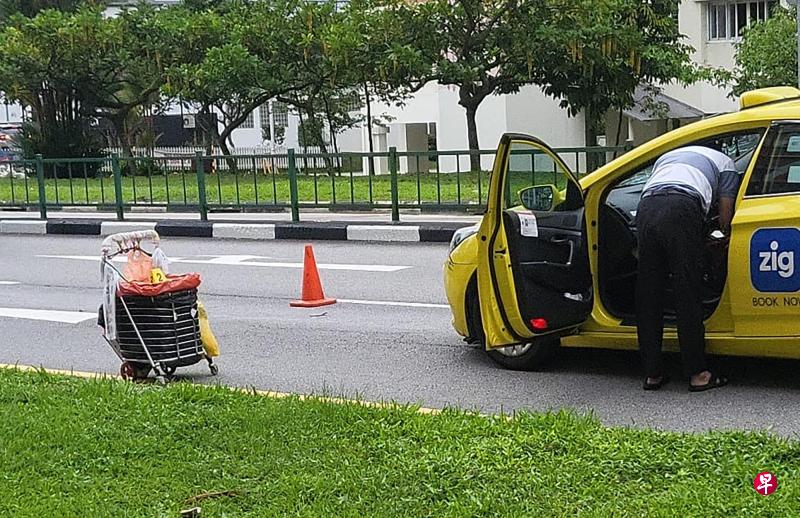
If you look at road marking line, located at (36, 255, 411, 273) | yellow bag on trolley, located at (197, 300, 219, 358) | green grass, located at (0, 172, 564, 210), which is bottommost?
road marking line, located at (36, 255, 411, 273)

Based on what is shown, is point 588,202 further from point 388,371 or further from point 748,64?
point 748,64

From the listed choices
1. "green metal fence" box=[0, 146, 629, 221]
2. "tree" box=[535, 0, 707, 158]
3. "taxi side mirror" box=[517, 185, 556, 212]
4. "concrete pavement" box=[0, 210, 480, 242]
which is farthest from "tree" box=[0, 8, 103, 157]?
"taxi side mirror" box=[517, 185, 556, 212]

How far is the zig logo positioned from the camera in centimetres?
576

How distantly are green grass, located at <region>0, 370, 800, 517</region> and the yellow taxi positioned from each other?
1220mm

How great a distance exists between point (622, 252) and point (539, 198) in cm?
60

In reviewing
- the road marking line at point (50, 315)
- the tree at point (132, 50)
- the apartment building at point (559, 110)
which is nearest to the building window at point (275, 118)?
the apartment building at point (559, 110)

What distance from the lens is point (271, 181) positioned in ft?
54.5

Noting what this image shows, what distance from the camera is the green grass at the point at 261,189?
50.3 feet

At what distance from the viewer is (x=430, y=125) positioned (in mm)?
36469

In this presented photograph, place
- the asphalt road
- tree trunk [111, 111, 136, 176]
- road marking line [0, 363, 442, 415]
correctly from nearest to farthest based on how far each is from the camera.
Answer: road marking line [0, 363, 442, 415] → the asphalt road → tree trunk [111, 111, 136, 176]

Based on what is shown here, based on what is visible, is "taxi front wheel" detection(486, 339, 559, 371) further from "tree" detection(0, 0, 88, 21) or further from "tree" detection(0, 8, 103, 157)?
"tree" detection(0, 0, 88, 21)

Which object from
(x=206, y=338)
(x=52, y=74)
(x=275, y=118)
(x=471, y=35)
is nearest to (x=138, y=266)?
(x=206, y=338)

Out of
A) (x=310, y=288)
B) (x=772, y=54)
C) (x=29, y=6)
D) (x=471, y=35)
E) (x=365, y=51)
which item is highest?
(x=29, y=6)

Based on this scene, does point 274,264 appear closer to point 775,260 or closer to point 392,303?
point 392,303
